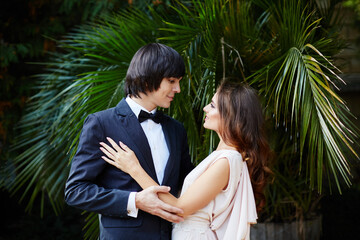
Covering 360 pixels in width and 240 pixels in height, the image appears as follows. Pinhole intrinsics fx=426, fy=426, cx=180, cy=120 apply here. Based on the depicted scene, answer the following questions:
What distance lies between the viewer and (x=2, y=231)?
488cm

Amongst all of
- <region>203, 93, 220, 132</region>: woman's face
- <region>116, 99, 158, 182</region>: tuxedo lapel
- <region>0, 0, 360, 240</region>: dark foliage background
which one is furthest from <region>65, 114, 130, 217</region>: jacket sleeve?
<region>0, 0, 360, 240</region>: dark foliage background

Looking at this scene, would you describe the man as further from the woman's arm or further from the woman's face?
the woman's face

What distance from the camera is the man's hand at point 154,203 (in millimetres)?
1676

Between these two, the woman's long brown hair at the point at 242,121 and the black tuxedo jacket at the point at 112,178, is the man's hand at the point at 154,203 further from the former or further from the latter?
the woman's long brown hair at the point at 242,121

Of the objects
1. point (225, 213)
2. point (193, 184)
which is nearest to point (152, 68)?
point (193, 184)

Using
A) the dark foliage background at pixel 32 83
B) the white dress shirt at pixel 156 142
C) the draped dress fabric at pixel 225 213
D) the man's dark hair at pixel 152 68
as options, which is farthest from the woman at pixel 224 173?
the dark foliage background at pixel 32 83

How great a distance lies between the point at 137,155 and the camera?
1789 millimetres

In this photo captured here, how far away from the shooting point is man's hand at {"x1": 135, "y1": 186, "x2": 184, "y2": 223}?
1.68m

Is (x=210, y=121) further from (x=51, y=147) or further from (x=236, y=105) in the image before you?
(x=51, y=147)

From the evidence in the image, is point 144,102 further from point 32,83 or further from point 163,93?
point 32,83

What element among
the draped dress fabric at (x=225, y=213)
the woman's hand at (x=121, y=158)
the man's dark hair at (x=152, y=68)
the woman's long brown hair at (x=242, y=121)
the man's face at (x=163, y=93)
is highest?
the man's dark hair at (x=152, y=68)

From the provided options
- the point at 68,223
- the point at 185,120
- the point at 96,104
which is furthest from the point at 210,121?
the point at 68,223

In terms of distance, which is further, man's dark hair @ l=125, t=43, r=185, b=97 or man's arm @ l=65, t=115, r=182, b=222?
man's dark hair @ l=125, t=43, r=185, b=97

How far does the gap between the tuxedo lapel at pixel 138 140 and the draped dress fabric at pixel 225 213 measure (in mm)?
185
